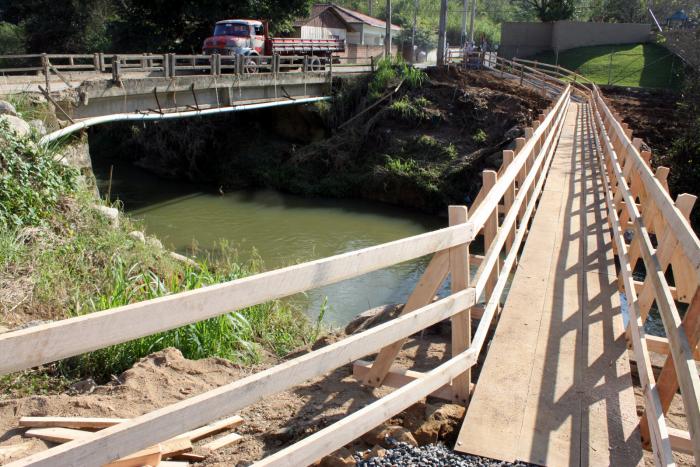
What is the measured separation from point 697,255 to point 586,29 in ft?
156

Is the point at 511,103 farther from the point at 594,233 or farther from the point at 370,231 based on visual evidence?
the point at 594,233

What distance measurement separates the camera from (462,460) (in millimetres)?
3264

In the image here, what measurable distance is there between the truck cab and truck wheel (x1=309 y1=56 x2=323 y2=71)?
87.1 inches

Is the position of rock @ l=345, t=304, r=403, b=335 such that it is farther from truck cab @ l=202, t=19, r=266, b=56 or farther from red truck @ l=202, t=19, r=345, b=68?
truck cab @ l=202, t=19, r=266, b=56

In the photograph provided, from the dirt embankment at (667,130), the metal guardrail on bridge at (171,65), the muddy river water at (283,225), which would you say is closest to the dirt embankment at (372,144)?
the muddy river water at (283,225)

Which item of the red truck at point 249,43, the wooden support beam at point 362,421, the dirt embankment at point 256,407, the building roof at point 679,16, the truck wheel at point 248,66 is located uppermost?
the building roof at point 679,16

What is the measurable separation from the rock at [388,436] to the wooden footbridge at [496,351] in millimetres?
233

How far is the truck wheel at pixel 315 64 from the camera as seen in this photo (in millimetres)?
28266

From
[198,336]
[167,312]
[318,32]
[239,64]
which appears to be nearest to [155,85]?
[239,64]

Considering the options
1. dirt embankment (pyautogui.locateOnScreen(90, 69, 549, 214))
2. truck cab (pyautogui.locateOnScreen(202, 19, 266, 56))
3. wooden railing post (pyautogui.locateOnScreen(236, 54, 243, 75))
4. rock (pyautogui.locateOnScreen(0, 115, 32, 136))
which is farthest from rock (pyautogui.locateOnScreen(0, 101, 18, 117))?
truck cab (pyautogui.locateOnScreen(202, 19, 266, 56))

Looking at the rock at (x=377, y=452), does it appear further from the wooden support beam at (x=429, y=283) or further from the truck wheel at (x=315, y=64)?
the truck wheel at (x=315, y=64)

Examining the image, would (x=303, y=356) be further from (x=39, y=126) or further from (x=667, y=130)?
(x=667, y=130)

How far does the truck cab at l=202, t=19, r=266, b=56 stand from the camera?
1038 inches

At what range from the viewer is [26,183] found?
928cm
